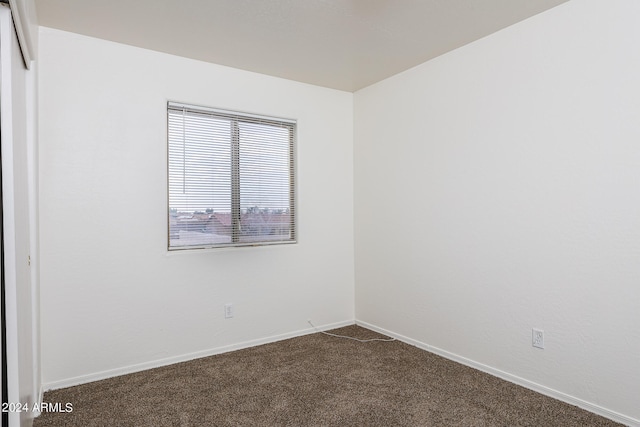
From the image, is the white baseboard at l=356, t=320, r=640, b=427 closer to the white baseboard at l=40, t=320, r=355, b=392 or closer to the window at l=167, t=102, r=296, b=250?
the white baseboard at l=40, t=320, r=355, b=392

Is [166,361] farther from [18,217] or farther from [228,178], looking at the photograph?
[18,217]

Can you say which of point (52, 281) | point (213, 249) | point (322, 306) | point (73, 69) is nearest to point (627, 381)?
point (322, 306)

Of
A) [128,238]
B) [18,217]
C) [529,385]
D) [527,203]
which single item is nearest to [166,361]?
[128,238]

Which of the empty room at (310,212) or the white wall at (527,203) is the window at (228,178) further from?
the white wall at (527,203)

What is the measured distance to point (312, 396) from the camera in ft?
8.29

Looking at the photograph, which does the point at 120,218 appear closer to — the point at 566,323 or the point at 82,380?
the point at 82,380

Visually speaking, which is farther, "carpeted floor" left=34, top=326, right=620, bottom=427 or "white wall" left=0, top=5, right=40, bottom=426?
"carpeted floor" left=34, top=326, right=620, bottom=427

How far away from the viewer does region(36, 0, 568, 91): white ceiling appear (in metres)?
2.39

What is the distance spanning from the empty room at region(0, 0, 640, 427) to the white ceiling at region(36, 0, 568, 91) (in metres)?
0.02

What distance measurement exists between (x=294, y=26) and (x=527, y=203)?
6.41ft

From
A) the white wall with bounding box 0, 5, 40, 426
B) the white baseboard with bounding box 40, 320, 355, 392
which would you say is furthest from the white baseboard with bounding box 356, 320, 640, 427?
the white wall with bounding box 0, 5, 40, 426

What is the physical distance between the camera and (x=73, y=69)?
2736 millimetres

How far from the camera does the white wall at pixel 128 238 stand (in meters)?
2.69

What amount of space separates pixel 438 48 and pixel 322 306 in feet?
8.30
